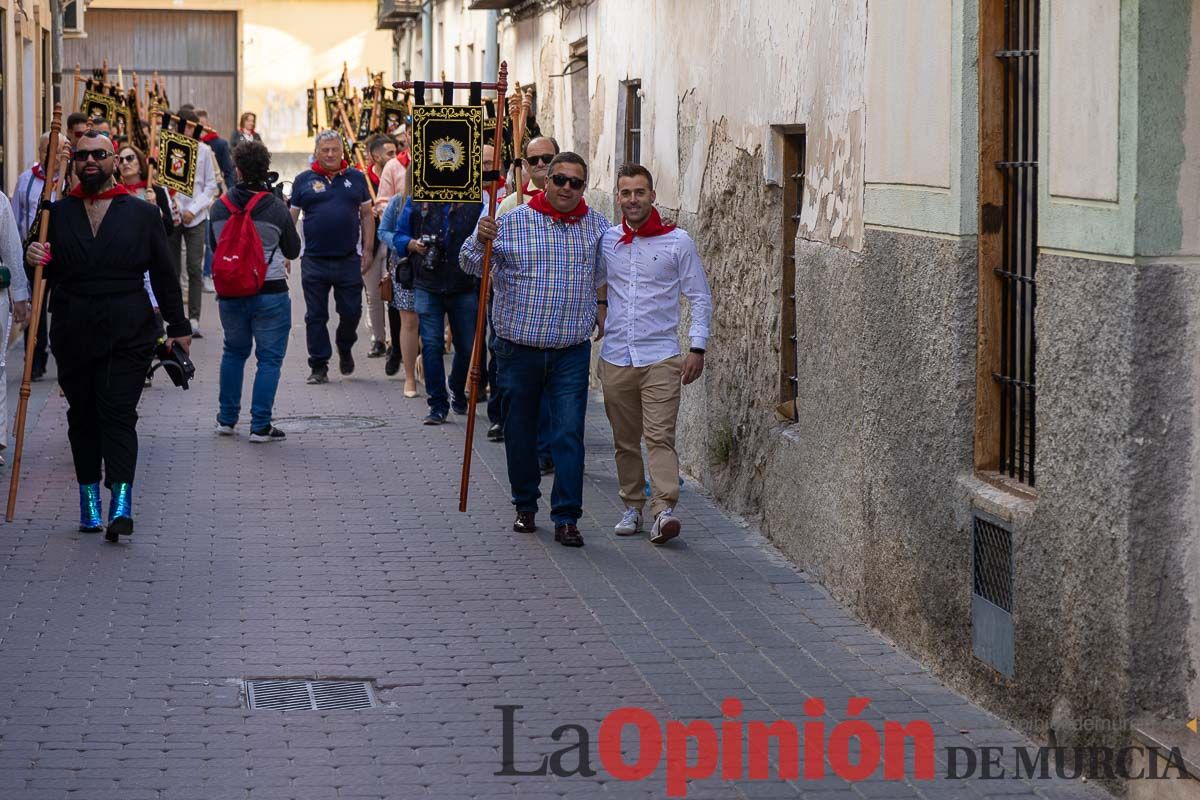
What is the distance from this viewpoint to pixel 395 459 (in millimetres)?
11930

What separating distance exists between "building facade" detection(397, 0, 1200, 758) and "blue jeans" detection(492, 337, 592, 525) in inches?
38.5

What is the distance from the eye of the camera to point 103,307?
922cm

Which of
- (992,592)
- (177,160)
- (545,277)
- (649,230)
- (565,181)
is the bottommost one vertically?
(992,592)

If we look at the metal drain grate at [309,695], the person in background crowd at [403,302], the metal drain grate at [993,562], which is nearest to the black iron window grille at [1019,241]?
the metal drain grate at [993,562]

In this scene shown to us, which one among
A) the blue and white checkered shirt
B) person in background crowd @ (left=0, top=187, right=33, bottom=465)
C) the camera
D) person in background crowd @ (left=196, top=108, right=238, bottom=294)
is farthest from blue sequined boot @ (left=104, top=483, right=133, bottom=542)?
person in background crowd @ (left=196, top=108, right=238, bottom=294)

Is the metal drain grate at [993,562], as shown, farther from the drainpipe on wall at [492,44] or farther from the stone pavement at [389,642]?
the drainpipe on wall at [492,44]

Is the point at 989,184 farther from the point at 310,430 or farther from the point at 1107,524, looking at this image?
the point at 310,430

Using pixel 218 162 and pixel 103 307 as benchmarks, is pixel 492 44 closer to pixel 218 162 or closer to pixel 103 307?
pixel 218 162

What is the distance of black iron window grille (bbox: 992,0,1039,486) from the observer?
6477 mm

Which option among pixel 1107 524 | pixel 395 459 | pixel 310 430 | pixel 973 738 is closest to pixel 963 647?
pixel 973 738

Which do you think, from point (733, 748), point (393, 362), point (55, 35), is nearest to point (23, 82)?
point (55, 35)

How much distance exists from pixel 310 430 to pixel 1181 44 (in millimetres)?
8692

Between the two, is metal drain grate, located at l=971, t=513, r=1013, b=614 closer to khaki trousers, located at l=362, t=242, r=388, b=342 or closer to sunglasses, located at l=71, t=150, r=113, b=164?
sunglasses, located at l=71, t=150, r=113, b=164

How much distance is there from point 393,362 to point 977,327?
985 cm
